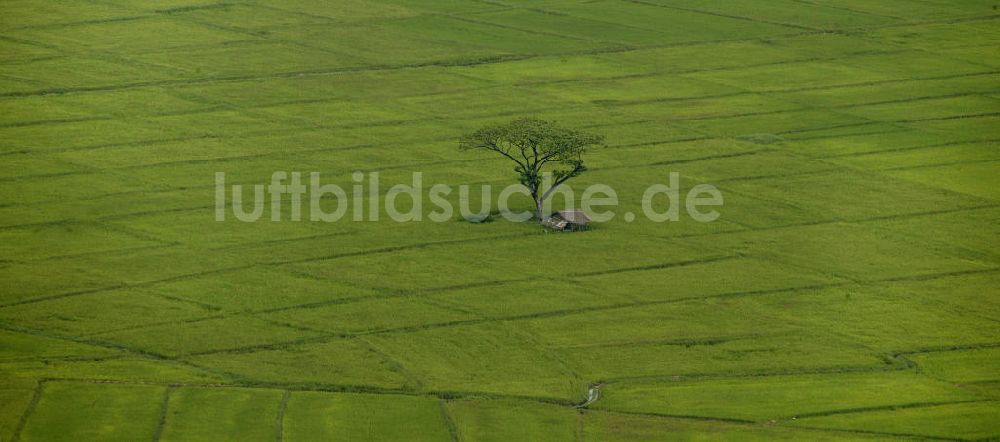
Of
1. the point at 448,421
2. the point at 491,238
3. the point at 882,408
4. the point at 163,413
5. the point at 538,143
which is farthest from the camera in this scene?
the point at 538,143

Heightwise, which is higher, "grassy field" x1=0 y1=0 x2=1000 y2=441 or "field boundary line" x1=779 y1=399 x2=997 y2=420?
"grassy field" x1=0 y1=0 x2=1000 y2=441

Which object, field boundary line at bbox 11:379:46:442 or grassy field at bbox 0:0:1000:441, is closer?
field boundary line at bbox 11:379:46:442

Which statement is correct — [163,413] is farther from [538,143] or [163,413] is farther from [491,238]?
[538,143]

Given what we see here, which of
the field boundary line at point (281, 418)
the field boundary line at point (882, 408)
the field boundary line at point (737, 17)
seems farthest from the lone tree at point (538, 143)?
the field boundary line at point (737, 17)

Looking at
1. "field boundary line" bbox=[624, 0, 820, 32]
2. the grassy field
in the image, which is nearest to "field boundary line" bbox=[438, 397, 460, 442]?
the grassy field

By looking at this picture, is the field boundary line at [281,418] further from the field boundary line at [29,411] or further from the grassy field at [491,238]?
the field boundary line at [29,411]

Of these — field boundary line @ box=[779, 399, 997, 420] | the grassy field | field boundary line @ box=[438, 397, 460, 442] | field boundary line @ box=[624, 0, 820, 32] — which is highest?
field boundary line @ box=[624, 0, 820, 32]

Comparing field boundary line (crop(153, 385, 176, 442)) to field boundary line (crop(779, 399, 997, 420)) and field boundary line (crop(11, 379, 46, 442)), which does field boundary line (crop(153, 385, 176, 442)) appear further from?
field boundary line (crop(779, 399, 997, 420))

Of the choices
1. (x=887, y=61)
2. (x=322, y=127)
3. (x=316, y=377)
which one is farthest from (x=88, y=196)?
(x=887, y=61)

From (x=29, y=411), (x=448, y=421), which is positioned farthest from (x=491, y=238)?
(x=29, y=411)
